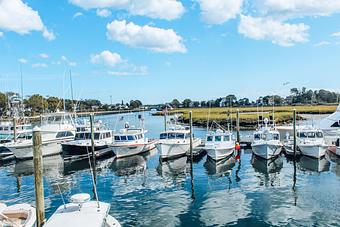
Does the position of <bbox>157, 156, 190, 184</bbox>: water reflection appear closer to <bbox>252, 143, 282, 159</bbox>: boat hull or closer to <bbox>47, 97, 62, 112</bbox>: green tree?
<bbox>252, 143, 282, 159</bbox>: boat hull

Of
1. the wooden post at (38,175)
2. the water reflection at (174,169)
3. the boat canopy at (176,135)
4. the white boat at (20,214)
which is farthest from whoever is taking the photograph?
the boat canopy at (176,135)

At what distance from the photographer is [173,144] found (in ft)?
131

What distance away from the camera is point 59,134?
49281 mm

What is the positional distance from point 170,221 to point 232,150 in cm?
2184

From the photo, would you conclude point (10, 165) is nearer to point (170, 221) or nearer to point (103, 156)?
point (103, 156)

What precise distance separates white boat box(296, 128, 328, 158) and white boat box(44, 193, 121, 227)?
2941 centimetres

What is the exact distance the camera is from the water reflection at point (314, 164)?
111 ft

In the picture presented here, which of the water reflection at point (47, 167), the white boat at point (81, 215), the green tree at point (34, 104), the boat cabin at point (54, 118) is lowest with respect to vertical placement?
the water reflection at point (47, 167)

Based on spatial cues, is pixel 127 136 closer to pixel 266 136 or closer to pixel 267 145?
pixel 266 136

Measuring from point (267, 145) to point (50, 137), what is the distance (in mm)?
28314

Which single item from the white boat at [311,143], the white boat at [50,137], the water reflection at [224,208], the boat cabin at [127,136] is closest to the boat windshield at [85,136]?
the white boat at [50,137]

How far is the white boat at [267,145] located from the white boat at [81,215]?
2710 cm

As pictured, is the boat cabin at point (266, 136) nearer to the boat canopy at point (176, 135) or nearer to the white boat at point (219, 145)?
the white boat at point (219, 145)

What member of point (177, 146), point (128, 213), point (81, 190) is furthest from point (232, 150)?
point (128, 213)
